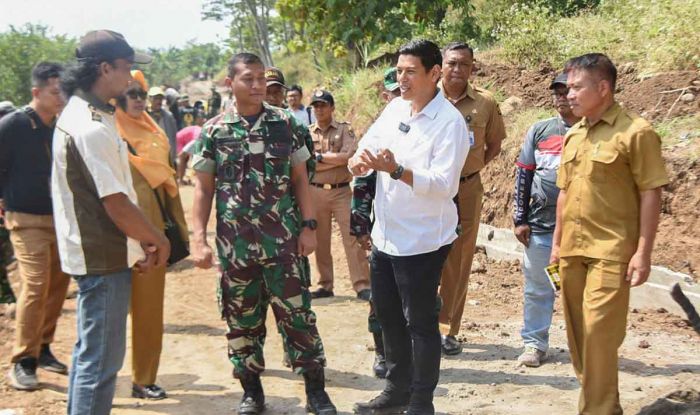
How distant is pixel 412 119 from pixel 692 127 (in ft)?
14.1

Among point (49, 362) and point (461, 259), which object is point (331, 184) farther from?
point (49, 362)

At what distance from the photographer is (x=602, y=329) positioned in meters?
4.07

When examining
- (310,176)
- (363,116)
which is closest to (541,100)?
(363,116)

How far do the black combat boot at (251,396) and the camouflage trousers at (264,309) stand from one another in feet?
0.19

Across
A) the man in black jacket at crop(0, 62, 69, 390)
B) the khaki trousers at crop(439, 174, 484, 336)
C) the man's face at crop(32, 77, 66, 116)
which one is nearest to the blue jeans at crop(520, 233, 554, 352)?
the khaki trousers at crop(439, 174, 484, 336)

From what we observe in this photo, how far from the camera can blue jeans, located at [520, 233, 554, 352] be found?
539 cm

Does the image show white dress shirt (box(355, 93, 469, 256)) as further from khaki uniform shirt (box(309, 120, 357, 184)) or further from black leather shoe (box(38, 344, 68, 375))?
khaki uniform shirt (box(309, 120, 357, 184))

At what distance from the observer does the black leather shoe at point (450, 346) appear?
18.9ft

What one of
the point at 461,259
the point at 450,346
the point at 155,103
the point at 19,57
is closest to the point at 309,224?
the point at 461,259

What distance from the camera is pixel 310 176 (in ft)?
15.9

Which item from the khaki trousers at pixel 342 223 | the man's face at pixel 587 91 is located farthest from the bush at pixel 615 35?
the man's face at pixel 587 91

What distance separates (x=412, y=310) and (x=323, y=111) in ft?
11.4

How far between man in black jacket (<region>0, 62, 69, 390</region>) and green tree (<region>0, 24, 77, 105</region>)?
21716 mm

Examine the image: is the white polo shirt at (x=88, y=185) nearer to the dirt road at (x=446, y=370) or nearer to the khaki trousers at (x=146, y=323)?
the khaki trousers at (x=146, y=323)
